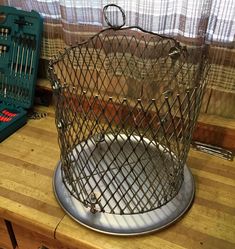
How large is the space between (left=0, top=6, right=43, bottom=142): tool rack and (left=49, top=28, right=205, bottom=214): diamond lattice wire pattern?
0.39 ft

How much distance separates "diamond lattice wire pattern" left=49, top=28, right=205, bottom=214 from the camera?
50 centimetres

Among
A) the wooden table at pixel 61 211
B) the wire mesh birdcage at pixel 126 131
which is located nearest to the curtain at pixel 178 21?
the wire mesh birdcage at pixel 126 131

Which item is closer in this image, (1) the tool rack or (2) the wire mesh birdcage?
(2) the wire mesh birdcage

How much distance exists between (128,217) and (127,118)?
18 centimetres

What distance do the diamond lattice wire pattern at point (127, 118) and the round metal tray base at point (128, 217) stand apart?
0.4 inches

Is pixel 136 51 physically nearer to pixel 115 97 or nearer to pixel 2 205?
pixel 115 97

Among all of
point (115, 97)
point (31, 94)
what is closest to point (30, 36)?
point (31, 94)

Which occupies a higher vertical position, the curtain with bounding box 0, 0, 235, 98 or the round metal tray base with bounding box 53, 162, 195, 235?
the curtain with bounding box 0, 0, 235, 98

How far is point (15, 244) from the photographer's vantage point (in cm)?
62

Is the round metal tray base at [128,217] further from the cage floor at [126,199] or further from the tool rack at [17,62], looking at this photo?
the tool rack at [17,62]

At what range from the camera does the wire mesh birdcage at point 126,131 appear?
495 mm

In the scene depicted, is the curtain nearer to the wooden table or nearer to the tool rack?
the tool rack

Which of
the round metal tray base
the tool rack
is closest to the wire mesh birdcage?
the round metal tray base

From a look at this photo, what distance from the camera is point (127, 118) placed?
0.47 meters
